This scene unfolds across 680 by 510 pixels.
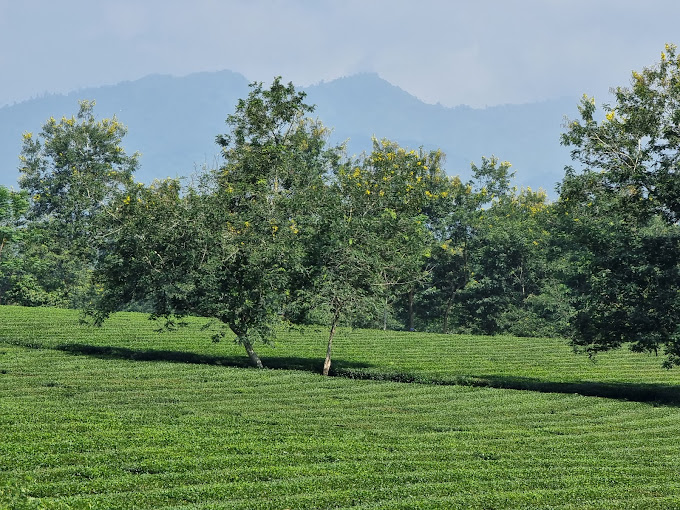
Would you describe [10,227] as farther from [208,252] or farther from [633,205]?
[633,205]

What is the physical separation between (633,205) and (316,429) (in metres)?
16.9

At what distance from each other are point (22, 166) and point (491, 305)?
5068 cm

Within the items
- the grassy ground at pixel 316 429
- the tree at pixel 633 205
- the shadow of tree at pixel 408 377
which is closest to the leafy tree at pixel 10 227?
the grassy ground at pixel 316 429

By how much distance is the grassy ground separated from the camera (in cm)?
1226

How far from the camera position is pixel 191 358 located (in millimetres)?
32375

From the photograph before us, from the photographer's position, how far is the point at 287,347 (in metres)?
37.5

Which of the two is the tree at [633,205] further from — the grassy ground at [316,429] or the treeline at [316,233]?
the grassy ground at [316,429]

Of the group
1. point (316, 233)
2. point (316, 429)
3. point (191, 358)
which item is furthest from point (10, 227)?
point (316, 429)

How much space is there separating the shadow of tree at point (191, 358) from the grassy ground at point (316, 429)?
13cm

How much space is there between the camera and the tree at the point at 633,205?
26062mm

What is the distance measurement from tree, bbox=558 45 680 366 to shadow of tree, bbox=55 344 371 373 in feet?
37.4

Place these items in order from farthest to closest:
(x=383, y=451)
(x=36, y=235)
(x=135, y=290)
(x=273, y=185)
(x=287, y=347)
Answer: (x=36, y=235) < (x=287, y=347) < (x=273, y=185) < (x=135, y=290) < (x=383, y=451)

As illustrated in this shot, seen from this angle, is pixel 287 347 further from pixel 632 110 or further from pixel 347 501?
pixel 347 501

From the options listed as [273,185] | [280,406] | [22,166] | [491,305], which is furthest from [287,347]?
[22,166]
